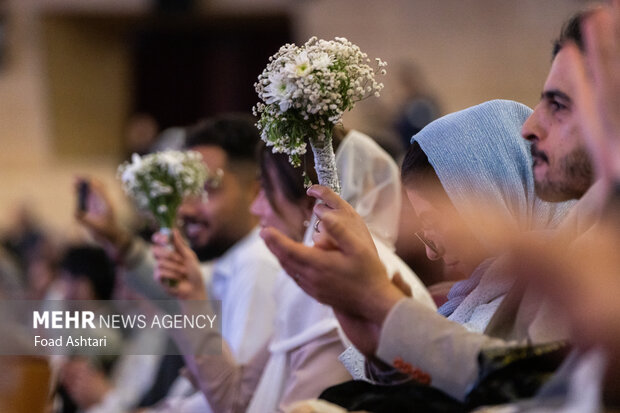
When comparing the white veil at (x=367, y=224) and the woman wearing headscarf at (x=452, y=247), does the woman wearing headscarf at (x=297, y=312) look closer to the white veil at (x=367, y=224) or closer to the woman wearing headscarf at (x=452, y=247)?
the white veil at (x=367, y=224)

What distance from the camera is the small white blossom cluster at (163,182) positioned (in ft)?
11.3

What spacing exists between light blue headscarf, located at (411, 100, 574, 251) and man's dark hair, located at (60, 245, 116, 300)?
273 centimetres

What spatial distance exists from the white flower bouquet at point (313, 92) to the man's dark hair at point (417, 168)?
193mm

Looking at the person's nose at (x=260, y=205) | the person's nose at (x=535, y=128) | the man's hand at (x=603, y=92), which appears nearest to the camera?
the man's hand at (x=603, y=92)

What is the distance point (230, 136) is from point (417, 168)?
6.31ft

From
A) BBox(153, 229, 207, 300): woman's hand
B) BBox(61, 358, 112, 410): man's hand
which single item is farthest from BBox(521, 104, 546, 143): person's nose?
BBox(61, 358, 112, 410): man's hand

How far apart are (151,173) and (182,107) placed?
12736 mm

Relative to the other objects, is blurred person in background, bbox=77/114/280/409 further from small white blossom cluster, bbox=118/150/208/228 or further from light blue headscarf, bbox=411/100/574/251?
light blue headscarf, bbox=411/100/574/251

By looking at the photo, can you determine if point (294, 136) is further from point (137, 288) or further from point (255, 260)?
point (137, 288)

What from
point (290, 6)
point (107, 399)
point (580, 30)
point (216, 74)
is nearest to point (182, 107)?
point (216, 74)

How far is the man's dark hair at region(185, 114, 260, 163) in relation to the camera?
3.94m

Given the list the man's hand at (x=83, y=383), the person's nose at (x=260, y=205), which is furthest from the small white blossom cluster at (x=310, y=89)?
the man's hand at (x=83, y=383)

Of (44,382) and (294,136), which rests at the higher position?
(294,136)

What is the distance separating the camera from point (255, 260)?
3.50 metres
